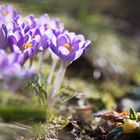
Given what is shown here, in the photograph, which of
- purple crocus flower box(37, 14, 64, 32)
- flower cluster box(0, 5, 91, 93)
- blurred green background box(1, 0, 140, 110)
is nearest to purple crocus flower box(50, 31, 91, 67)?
flower cluster box(0, 5, 91, 93)

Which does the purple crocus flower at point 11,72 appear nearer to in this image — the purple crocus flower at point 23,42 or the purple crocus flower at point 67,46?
the purple crocus flower at point 23,42

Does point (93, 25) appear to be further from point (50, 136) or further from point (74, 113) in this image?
point (50, 136)

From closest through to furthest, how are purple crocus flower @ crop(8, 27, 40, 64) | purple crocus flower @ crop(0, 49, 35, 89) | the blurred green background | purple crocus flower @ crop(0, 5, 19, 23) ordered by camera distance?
1. purple crocus flower @ crop(0, 49, 35, 89)
2. purple crocus flower @ crop(8, 27, 40, 64)
3. purple crocus flower @ crop(0, 5, 19, 23)
4. the blurred green background

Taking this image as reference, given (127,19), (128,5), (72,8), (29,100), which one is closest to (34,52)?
(29,100)

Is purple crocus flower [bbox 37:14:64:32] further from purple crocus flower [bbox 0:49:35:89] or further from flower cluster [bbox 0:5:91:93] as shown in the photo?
purple crocus flower [bbox 0:49:35:89]

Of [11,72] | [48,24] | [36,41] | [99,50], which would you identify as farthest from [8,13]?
[99,50]

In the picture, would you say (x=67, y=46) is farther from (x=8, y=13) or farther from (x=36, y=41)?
(x=8, y=13)

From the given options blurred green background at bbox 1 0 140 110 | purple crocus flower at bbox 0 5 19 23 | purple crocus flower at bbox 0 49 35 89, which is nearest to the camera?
purple crocus flower at bbox 0 49 35 89
